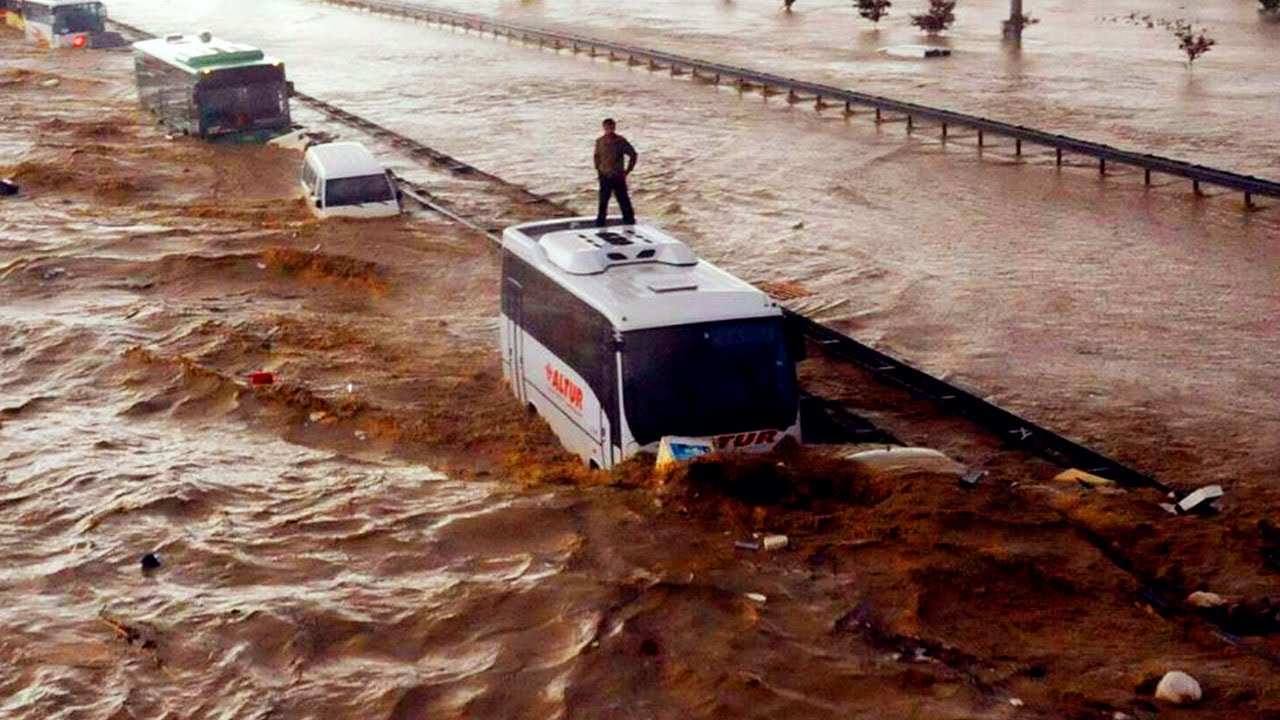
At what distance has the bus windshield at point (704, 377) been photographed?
12266 millimetres

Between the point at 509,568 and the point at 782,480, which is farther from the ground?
the point at 782,480

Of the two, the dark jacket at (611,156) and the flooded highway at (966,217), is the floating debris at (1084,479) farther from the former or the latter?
the dark jacket at (611,156)

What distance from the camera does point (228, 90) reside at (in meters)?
32.1

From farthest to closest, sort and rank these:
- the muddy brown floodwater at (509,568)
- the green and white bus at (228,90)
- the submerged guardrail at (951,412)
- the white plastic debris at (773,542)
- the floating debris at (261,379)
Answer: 1. the green and white bus at (228,90)
2. the floating debris at (261,379)
3. the submerged guardrail at (951,412)
4. the white plastic debris at (773,542)
5. the muddy brown floodwater at (509,568)

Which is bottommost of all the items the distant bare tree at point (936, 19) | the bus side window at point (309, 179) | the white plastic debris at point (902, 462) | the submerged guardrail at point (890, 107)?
the white plastic debris at point (902, 462)

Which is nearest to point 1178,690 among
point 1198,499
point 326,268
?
point 1198,499

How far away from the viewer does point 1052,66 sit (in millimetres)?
44281

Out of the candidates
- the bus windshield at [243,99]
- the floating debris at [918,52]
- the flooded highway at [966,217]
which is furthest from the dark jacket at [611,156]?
the floating debris at [918,52]

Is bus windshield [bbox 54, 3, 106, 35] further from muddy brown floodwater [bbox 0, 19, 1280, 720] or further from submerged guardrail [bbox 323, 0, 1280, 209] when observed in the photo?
muddy brown floodwater [bbox 0, 19, 1280, 720]

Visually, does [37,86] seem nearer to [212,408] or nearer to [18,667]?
[212,408]

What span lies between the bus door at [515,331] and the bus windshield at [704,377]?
288 cm

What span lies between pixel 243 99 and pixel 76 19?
82.6ft

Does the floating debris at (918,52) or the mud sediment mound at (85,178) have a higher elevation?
the floating debris at (918,52)

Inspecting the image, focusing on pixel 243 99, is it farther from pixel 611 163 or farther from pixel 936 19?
pixel 936 19
